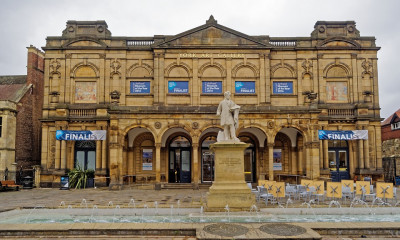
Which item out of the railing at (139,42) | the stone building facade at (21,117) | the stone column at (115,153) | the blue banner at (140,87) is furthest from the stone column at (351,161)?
the stone building facade at (21,117)

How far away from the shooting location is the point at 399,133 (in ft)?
114

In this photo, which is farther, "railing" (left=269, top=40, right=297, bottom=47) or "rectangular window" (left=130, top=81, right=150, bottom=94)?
"railing" (left=269, top=40, right=297, bottom=47)

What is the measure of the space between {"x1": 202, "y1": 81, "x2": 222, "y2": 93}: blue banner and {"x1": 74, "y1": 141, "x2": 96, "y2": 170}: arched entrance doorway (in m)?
10.5

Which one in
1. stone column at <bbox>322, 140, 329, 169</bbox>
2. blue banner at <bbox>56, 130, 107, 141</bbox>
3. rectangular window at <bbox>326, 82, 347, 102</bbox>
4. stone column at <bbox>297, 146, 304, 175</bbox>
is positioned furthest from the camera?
rectangular window at <bbox>326, 82, 347, 102</bbox>

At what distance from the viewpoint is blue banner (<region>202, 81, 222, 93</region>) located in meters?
27.2

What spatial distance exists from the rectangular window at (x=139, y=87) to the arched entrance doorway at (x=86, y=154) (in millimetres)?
5631

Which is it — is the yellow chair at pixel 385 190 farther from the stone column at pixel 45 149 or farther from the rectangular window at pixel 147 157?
the stone column at pixel 45 149

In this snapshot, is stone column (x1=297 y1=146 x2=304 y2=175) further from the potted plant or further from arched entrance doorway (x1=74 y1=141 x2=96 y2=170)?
arched entrance doorway (x1=74 y1=141 x2=96 y2=170)

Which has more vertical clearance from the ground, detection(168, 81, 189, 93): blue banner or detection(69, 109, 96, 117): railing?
detection(168, 81, 189, 93): blue banner

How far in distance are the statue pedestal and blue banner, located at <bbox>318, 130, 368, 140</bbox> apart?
1545 cm

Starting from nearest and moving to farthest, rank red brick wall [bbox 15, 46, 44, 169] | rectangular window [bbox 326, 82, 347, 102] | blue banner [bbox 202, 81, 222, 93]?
blue banner [bbox 202, 81, 222, 93] → rectangular window [bbox 326, 82, 347, 102] → red brick wall [bbox 15, 46, 44, 169]

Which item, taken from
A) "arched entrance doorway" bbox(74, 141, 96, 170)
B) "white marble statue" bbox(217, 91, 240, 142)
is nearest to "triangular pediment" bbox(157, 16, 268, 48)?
"arched entrance doorway" bbox(74, 141, 96, 170)

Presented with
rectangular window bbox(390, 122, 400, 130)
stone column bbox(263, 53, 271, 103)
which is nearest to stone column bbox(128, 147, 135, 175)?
stone column bbox(263, 53, 271, 103)

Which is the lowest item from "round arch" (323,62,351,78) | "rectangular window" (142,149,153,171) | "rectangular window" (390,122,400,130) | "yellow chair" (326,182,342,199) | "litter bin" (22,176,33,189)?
"litter bin" (22,176,33,189)
